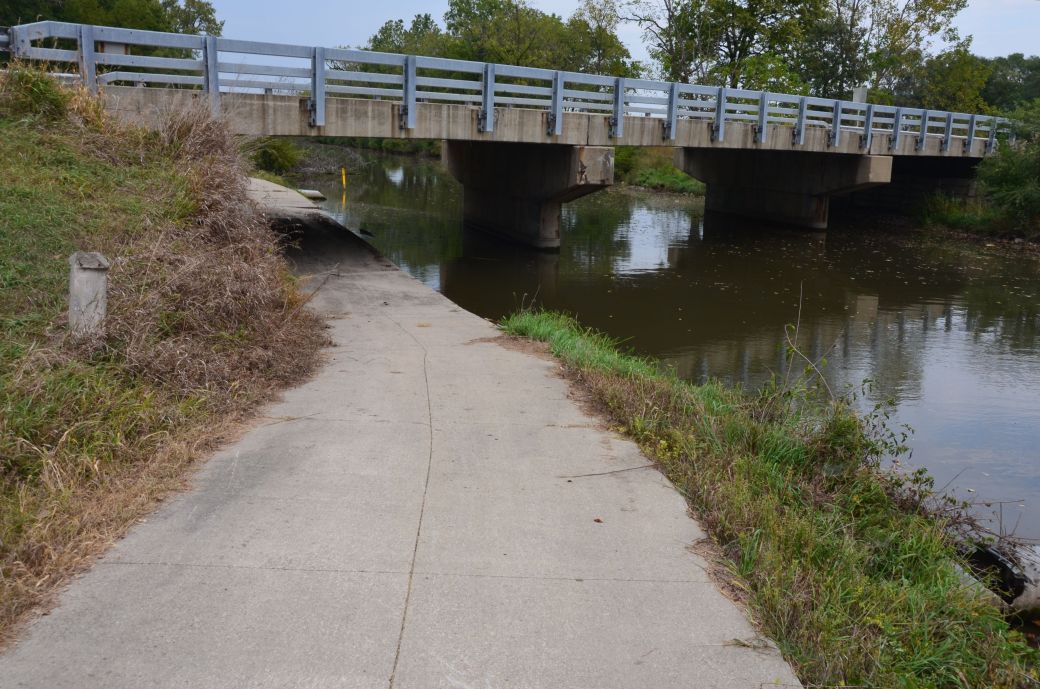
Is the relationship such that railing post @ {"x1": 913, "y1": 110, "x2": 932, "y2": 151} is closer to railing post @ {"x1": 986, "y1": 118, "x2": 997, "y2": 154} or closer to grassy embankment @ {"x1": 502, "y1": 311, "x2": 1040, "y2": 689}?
railing post @ {"x1": 986, "y1": 118, "x2": 997, "y2": 154}

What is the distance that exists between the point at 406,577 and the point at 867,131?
2850 cm

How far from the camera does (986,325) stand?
56.3 feet

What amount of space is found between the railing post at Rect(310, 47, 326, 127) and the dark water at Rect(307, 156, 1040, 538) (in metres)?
4.28

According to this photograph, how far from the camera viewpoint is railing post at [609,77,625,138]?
71.1 feet

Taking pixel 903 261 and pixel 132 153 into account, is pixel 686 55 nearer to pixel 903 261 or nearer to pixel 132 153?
pixel 903 261

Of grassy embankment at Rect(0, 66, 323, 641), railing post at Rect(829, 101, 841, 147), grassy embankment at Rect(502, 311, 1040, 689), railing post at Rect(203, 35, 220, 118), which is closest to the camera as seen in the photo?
grassy embankment at Rect(502, 311, 1040, 689)

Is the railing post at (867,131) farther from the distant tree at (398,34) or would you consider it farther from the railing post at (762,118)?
the distant tree at (398,34)

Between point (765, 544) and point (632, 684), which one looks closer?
point (632, 684)

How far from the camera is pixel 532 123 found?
20.5 meters

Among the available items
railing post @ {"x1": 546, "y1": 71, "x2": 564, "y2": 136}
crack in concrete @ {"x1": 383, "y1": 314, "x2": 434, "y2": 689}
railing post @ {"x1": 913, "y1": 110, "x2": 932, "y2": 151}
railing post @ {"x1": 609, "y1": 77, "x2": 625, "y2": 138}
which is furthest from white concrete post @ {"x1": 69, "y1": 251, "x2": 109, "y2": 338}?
railing post @ {"x1": 913, "y1": 110, "x2": 932, "y2": 151}

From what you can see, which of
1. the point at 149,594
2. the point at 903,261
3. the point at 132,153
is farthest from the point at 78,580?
the point at 903,261

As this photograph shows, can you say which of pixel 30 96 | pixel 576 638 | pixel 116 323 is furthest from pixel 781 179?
pixel 576 638

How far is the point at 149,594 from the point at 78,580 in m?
0.37

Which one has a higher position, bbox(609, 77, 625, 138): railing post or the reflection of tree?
Answer: bbox(609, 77, 625, 138): railing post
